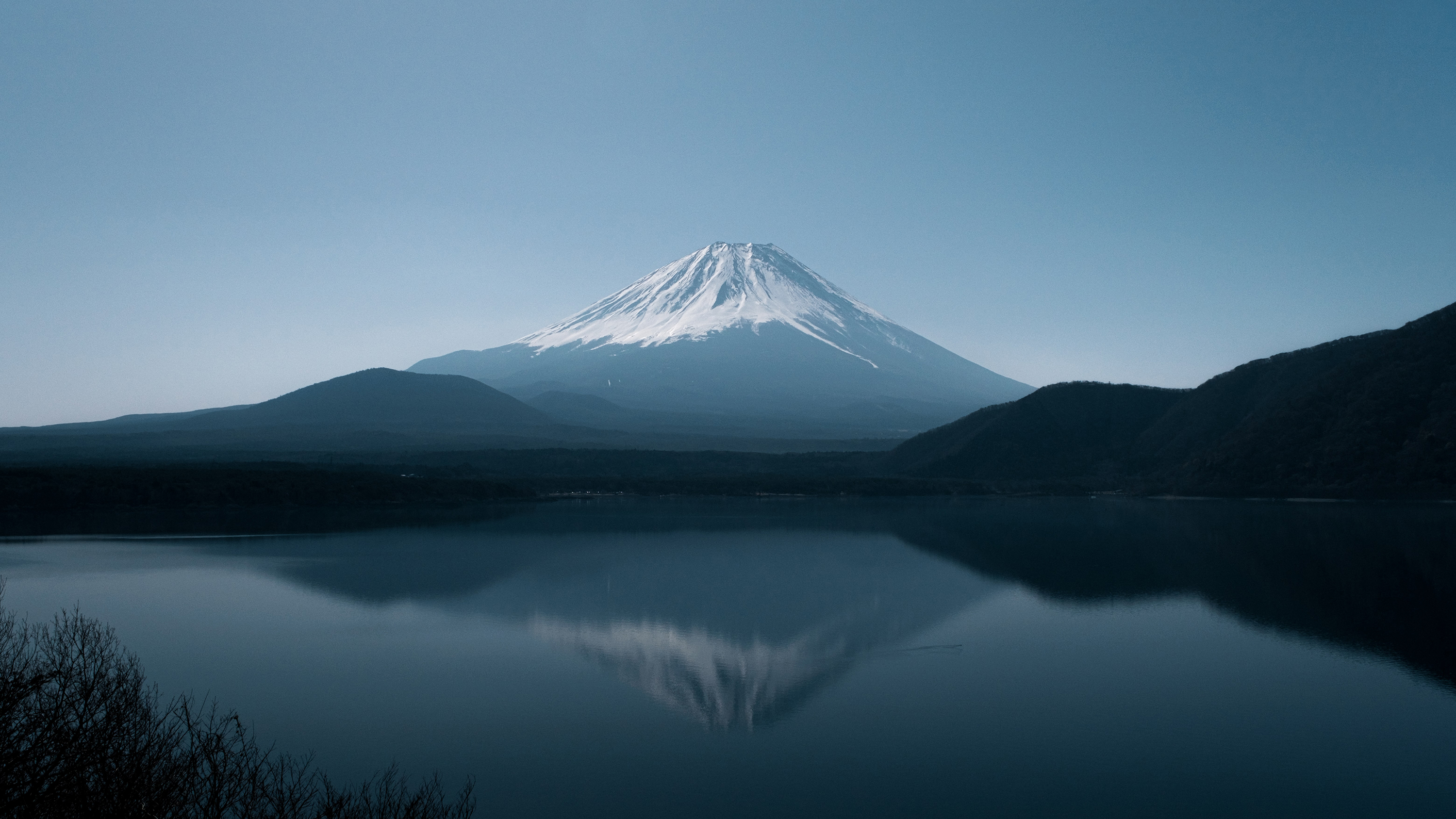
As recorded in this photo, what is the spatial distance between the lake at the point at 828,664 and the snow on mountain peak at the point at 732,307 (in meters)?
108

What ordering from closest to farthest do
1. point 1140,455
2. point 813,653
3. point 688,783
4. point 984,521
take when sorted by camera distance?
point 688,783
point 813,653
point 984,521
point 1140,455

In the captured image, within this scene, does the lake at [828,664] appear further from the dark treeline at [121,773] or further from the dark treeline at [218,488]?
the dark treeline at [218,488]

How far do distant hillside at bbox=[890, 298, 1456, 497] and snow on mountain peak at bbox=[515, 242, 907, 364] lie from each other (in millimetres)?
76461

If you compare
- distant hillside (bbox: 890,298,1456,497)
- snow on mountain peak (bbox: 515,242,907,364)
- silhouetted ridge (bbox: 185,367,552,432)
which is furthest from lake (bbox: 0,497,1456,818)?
snow on mountain peak (bbox: 515,242,907,364)

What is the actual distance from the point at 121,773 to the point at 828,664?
29.6ft

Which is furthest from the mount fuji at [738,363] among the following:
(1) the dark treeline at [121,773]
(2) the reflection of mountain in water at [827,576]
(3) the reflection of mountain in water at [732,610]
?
(1) the dark treeline at [121,773]

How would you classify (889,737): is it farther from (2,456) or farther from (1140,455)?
(2,456)

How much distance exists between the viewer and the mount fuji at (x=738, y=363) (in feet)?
336

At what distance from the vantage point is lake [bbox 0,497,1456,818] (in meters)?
8.62

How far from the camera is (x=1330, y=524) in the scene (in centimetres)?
2742

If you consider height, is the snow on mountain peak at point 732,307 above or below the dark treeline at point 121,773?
above

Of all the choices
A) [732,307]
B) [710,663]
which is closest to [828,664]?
[710,663]

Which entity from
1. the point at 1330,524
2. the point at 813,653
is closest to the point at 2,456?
the point at 813,653

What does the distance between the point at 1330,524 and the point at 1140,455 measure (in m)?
19.8
